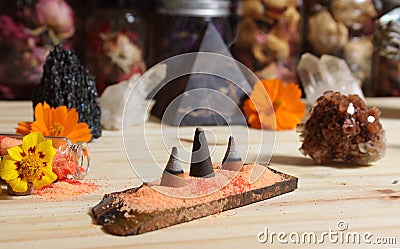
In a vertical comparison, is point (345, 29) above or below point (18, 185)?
above

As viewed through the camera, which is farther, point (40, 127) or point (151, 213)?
point (40, 127)

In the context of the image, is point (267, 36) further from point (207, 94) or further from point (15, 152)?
point (15, 152)

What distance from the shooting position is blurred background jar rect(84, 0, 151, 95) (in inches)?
55.6

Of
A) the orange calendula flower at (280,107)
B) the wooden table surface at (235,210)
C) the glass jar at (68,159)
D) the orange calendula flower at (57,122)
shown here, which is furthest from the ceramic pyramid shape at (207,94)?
the glass jar at (68,159)

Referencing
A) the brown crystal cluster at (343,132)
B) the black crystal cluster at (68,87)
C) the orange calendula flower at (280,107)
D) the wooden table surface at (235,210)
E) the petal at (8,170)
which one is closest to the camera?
the wooden table surface at (235,210)

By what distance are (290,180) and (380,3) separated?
2.79 feet

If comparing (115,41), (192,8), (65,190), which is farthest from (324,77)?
(65,190)

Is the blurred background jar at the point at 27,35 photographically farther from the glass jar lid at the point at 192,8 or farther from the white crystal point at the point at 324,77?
the white crystal point at the point at 324,77

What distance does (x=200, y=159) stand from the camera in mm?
760

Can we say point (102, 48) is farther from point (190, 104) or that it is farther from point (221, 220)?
point (221, 220)

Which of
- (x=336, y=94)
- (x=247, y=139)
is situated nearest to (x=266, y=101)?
(x=247, y=139)

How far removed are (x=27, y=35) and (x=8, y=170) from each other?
2.35 feet

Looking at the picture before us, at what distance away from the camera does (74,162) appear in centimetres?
80

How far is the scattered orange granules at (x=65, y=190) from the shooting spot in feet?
2.49
